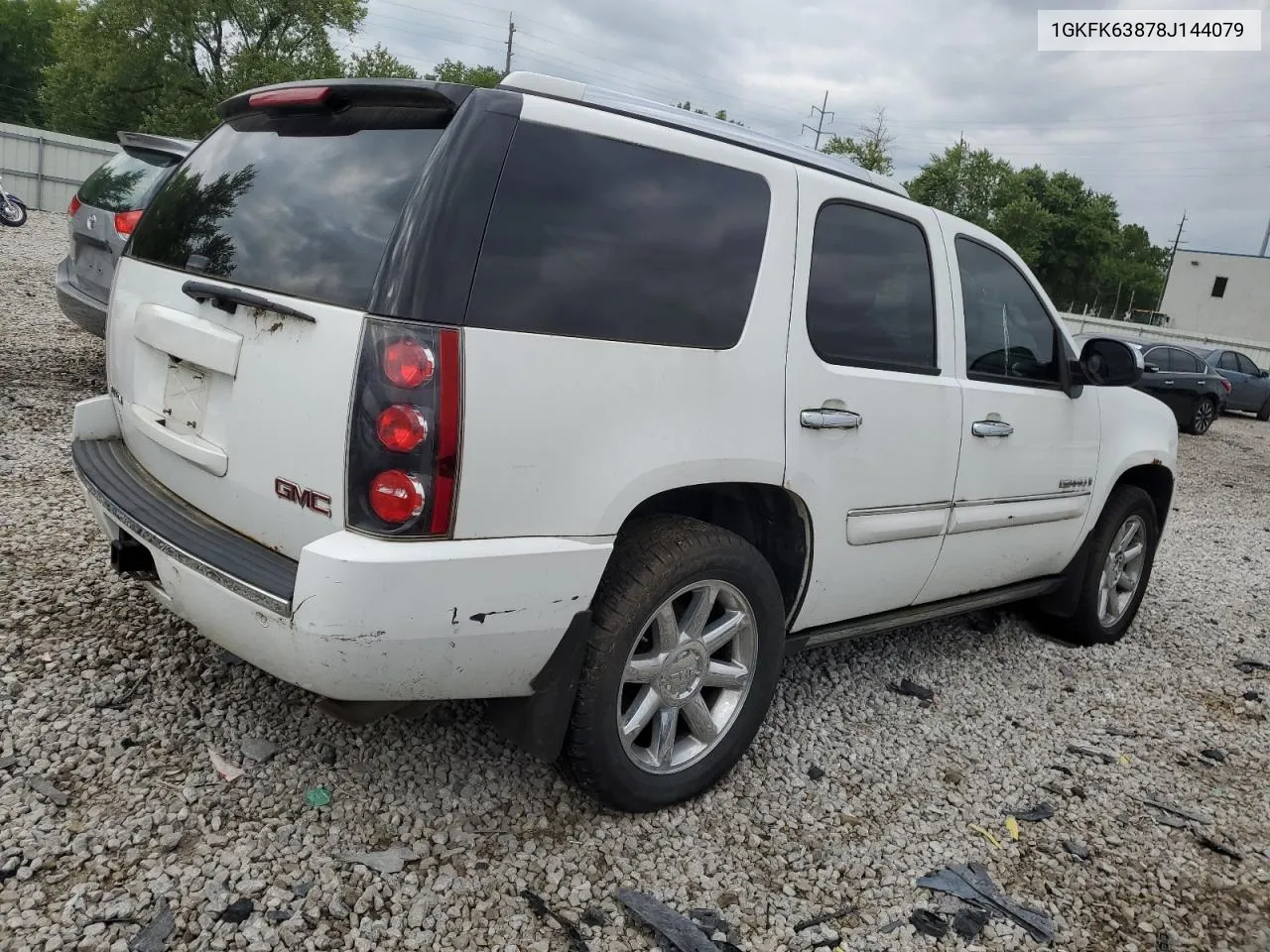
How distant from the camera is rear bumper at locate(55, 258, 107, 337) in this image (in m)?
5.97

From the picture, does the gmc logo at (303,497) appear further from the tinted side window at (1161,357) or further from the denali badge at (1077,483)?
the tinted side window at (1161,357)

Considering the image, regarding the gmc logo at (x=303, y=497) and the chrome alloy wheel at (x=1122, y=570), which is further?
the chrome alloy wheel at (x=1122, y=570)

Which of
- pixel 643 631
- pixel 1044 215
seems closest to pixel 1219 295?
pixel 1044 215

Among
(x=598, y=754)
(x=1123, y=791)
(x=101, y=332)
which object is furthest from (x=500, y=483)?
(x=101, y=332)

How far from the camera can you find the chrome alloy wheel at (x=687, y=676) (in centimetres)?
270

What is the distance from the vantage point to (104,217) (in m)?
6.25

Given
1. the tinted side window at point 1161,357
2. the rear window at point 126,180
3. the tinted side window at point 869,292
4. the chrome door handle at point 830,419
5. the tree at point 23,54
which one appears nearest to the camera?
the chrome door handle at point 830,419

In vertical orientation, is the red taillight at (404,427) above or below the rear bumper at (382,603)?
above

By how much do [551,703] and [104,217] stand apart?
5560 millimetres

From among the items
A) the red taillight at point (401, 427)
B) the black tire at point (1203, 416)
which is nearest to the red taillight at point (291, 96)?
the red taillight at point (401, 427)

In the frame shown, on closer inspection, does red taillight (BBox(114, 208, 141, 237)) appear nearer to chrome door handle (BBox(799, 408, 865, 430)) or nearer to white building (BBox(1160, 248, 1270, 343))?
chrome door handle (BBox(799, 408, 865, 430))

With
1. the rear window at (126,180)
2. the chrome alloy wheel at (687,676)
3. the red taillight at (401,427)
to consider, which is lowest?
the chrome alloy wheel at (687,676)

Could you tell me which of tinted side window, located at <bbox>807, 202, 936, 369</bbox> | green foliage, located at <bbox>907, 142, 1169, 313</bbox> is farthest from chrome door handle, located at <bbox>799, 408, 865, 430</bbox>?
green foliage, located at <bbox>907, 142, 1169, 313</bbox>

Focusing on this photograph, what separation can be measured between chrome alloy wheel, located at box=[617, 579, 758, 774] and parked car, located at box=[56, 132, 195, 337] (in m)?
4.86
